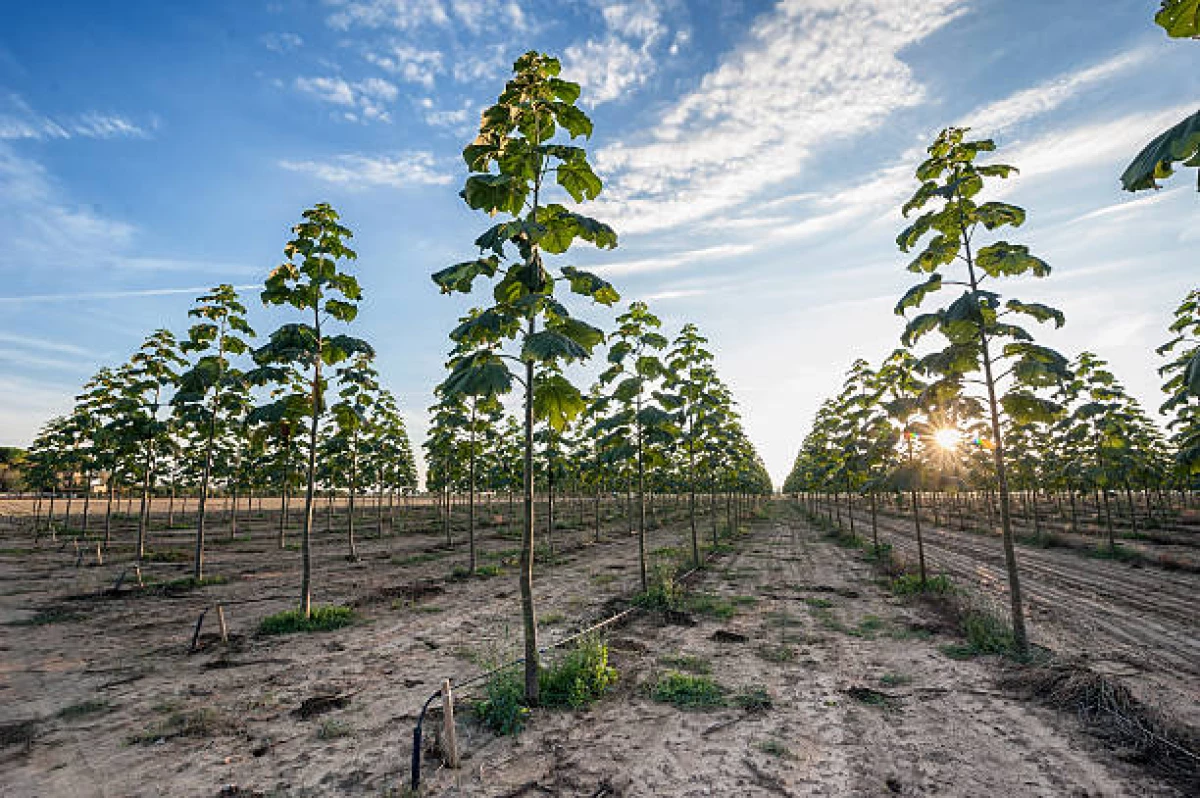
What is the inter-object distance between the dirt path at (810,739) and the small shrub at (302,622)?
818 cm

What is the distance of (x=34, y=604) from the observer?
685 inches

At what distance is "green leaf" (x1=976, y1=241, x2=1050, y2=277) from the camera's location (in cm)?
1011

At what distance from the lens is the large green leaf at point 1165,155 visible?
402 cm

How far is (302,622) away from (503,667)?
8460 millimetres

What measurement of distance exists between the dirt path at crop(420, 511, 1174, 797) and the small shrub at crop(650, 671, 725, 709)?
0.26m

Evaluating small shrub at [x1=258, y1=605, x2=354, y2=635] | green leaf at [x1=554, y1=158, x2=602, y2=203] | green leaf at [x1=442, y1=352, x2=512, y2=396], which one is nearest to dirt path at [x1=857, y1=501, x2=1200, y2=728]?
green leaf at [x1=442, y1=352, x2=512, y2=396]

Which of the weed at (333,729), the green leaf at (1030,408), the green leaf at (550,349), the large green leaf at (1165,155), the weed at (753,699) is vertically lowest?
the weed at (753,699)

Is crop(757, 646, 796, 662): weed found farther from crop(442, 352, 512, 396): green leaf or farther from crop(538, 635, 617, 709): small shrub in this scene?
crop(442, 352, 512, 396): green leaf

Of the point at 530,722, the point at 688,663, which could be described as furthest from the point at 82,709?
the point at 688,663

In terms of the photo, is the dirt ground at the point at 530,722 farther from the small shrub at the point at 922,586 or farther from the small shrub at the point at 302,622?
the small shrub at the point at 922,586

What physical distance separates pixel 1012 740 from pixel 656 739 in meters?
4.78

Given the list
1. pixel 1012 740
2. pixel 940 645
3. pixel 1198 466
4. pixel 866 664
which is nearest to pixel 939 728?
pixel 1012 740

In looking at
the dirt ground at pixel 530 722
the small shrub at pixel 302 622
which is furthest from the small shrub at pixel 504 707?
the small shrub at pixel 302 622

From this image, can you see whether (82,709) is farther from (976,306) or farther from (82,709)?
(976,306)
